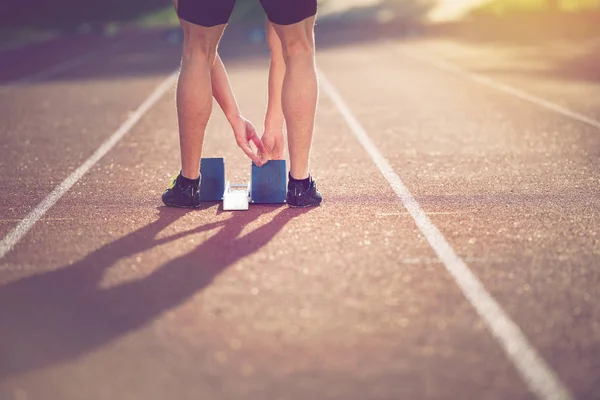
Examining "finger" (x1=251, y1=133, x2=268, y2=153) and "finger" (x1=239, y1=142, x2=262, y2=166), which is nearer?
"finger" (x1=239, y1=142, x2=262, y2=166)

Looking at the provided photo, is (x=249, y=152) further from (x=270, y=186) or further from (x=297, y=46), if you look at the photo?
(x=297, y=46)

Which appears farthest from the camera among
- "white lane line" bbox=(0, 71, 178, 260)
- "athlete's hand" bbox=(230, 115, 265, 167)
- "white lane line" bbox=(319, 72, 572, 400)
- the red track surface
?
"athlete's hand" bbox=(230, 115, 265, 167)

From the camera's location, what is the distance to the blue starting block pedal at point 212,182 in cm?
594

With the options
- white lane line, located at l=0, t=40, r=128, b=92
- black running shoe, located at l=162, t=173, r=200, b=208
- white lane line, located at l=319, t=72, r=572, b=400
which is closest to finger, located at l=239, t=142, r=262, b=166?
black running shoe, located at l=162, t=173, r=200, b=208

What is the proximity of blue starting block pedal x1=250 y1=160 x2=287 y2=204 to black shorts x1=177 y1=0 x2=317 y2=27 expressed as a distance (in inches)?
35.7

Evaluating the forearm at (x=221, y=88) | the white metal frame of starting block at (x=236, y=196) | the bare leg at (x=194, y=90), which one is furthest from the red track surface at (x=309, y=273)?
the forearm at (x=221, y=88)

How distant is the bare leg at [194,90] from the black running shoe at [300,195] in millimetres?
550

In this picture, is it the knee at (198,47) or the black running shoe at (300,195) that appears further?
A: the black running shoe at (300,195)

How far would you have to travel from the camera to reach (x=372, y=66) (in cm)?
1680

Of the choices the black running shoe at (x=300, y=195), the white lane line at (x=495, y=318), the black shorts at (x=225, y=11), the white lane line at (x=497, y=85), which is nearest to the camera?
the white lane line at (x=495, y=318)

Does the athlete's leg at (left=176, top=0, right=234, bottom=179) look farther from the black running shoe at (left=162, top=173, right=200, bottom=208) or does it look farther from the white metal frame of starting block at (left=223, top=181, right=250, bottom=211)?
the white metal frame of starting block at (left=223, top=181, right=250, bottom=211)

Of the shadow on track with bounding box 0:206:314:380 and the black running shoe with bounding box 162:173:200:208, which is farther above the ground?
the shadow on track with bounding box 0:206:314:380

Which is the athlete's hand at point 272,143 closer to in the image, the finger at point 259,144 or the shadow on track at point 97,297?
the finger at point 259,144

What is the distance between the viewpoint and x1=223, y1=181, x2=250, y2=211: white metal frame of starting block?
5676mm
